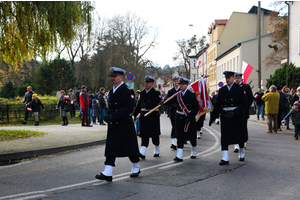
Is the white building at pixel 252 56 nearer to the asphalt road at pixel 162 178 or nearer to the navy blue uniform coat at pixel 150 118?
the navy blue uniform coat at pixel 150 118

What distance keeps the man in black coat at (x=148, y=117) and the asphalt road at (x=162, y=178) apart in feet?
1.64

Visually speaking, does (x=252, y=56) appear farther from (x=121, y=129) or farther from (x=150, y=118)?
(x=121, y=129)

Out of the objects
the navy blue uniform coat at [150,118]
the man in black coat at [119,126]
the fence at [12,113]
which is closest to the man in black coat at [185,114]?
the navy blue uniform coat at [150,118]

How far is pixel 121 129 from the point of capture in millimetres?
6504

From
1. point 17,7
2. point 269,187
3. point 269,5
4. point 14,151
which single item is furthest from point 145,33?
point 269,187

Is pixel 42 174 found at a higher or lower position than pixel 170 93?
lower

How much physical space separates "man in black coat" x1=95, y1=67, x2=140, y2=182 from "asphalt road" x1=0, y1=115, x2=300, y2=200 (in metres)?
0.48

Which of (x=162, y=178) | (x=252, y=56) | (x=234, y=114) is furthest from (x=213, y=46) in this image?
(x=162, y=178)

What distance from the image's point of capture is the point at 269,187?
583 cm

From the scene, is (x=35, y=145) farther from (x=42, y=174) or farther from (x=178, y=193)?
(x=178, y=193)

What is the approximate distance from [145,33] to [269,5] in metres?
18.9

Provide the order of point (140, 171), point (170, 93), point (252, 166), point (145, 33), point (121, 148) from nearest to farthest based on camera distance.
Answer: point (121, 148) → point (140, 171) → point (252, 166) → point (170, 93) → point (145, 33)

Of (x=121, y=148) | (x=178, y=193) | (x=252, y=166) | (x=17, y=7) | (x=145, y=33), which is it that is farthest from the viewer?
(x=145, y=33)

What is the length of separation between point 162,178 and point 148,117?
8.88ft
